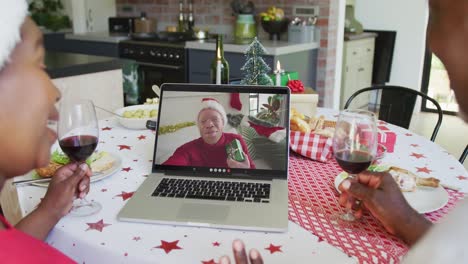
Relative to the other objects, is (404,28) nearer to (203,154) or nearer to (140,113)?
(140,113)

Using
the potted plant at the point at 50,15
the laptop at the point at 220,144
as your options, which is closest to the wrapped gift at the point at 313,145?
the laptop at the point at 220,144

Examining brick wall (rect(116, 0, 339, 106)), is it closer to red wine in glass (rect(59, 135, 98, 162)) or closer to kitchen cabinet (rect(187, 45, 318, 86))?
kitchen cabinet (rect(187, 45, 318, 86))

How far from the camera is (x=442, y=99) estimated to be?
519 cm

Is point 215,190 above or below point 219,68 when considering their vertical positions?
below

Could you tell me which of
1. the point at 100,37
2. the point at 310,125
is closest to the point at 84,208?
the point at 310,125

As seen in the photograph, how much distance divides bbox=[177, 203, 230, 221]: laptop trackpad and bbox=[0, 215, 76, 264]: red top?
0.92 ft

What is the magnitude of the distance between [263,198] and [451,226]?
1.84ft

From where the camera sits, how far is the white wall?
16.3ft

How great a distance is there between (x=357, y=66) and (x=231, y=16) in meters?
1.63

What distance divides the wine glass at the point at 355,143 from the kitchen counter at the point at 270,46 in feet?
7.08

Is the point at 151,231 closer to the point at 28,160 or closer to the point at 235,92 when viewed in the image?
the point at 28,160

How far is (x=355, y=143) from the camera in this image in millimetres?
1102

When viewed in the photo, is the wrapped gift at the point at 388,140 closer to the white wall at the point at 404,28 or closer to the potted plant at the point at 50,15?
the white wall at the point at 404,28

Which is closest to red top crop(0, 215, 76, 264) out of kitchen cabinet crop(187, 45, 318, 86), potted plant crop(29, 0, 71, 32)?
kitchen cabinet crop(187, 45, 318, 86)
